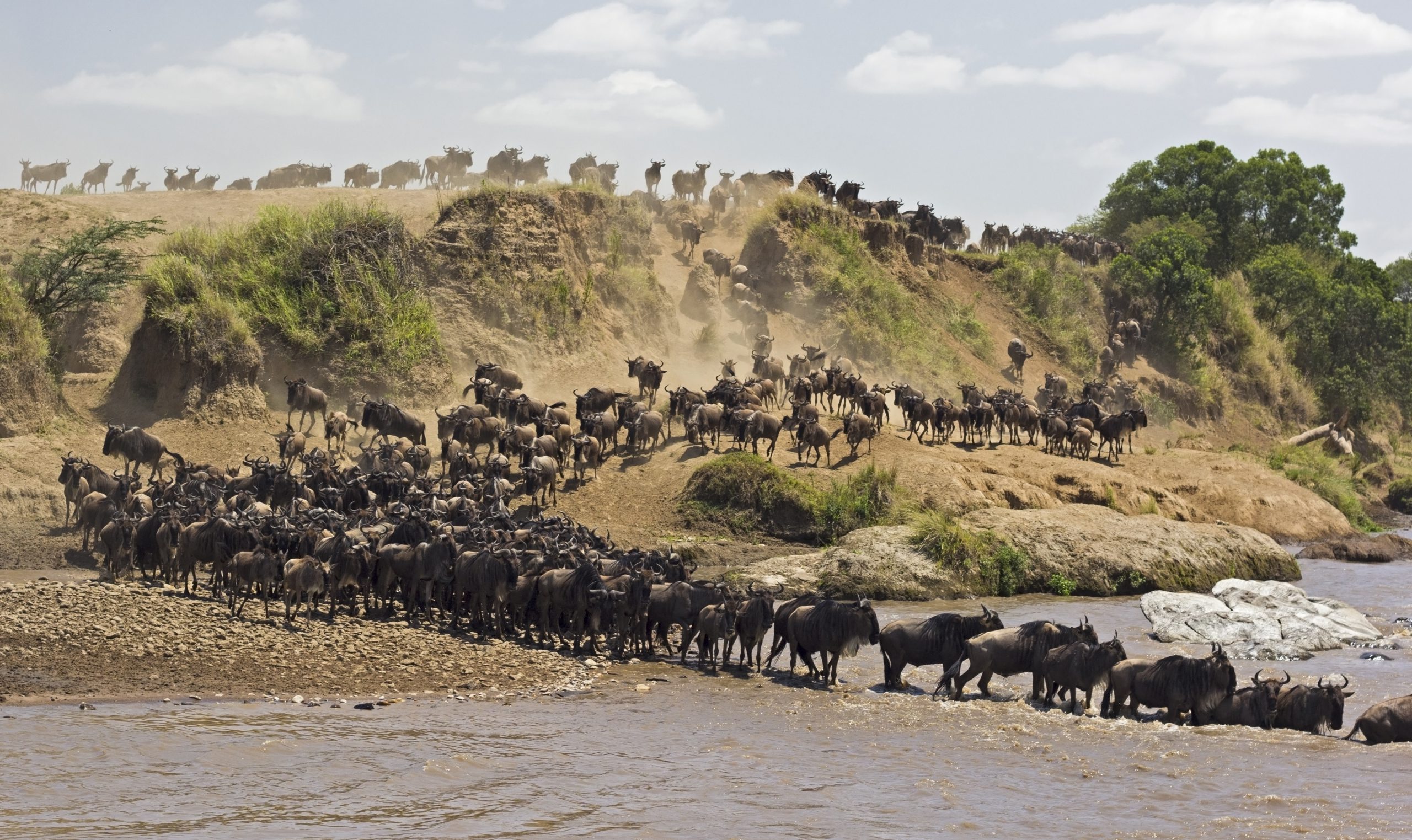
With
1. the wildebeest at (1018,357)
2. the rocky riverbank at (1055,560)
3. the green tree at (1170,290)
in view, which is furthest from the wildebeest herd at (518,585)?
the green tree at (1170,290)

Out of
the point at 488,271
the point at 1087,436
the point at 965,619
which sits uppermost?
the point at 488,271

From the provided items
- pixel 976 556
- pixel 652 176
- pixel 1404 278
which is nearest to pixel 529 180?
pixel 652 176

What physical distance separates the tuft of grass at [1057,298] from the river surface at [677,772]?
36258 mm

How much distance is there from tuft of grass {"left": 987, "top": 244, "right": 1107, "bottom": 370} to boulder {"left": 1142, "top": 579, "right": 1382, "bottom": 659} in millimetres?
29954

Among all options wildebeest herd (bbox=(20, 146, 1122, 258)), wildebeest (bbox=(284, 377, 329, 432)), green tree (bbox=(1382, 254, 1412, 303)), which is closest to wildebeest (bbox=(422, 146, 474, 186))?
wildebeest herd (bbox=(20, 146, 1122, 258))

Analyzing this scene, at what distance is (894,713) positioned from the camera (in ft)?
46.0

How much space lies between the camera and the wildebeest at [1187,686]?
13.8 meters

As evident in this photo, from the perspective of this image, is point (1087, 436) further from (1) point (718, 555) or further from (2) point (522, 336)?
(2) point (522, 336)

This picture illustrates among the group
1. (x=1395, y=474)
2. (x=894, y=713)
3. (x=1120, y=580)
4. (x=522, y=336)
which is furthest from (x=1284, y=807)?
(x=1395, y=474)

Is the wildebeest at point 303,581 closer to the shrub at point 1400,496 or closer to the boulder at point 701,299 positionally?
the boulder at point 701,299

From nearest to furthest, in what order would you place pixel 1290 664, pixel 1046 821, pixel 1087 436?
pixel 1046 821
pixel 1290 664
pixel 1087 436

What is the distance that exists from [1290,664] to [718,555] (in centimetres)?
964

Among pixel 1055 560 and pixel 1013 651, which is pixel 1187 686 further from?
pixel 1055 560

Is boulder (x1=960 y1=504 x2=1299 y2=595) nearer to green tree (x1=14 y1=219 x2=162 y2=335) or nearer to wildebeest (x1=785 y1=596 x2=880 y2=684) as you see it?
wildebeest (x1=785 y1=596 x2=880 y2=684)
